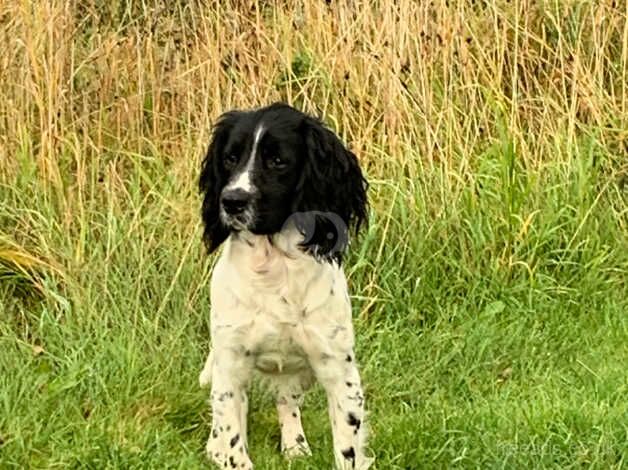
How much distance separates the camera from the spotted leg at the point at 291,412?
3842mm

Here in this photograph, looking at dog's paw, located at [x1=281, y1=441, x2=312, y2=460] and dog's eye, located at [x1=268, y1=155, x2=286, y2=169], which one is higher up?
dog's eye, located at [x1=268, y1=155, x2=286, y2=169]

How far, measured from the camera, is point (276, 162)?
3600 millimetres

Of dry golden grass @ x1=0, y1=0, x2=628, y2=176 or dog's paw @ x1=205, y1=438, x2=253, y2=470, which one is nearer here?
dog's paw @ x1=205, y1=438, x2=253, y2=470

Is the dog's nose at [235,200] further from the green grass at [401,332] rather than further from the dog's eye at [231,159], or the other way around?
the green grass at [401,332]

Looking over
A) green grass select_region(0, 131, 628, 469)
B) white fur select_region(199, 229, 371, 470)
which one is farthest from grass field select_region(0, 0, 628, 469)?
white fur select_region(199, 229, 371, 470)

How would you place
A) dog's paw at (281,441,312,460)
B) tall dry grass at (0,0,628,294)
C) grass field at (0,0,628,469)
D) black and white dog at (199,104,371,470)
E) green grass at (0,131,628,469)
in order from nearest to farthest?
black and white dog at (199,104,371,470)
green grass at (0,131,628,469)
dog's paw at (281,441,312,460)
grass field at (0,0,628,469)
tall dry grass at (0,0,628,294)

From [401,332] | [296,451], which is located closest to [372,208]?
[401,332]

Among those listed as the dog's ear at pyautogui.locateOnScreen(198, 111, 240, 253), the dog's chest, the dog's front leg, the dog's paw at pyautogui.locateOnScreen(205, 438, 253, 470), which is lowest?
the dog's paw at pyautogui.locateOnScreen(205, 438, 253, 470)

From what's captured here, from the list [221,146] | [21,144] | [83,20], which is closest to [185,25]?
[83,20]

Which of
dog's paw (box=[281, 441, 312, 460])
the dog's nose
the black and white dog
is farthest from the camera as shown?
dog's paw (box=[281, 441, 312, 460])

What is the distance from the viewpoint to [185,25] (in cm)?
542

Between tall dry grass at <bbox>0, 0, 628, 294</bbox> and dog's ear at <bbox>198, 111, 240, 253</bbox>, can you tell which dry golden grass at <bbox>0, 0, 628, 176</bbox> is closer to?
tall dry grass at <bbox>0, 0, 628, 294</bbox>

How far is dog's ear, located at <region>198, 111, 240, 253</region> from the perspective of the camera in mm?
3723

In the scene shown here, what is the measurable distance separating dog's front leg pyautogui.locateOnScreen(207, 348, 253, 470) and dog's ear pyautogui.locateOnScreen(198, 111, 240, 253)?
0.40m
